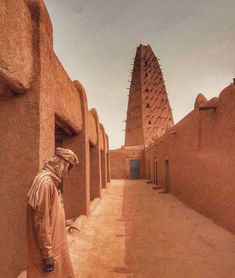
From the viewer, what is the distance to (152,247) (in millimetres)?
6227

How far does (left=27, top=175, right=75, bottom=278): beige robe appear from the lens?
9.78 feet

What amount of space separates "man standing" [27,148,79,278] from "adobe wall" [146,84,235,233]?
17.8ft

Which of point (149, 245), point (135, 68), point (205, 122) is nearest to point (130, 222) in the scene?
point (149, 245)

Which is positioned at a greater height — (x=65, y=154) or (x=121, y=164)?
(x=65, y=154)

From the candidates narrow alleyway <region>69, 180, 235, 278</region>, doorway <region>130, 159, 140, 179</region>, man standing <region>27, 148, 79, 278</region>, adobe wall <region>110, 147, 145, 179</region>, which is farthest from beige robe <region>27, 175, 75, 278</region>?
doorway <region>130, 159, 140, 179</region>

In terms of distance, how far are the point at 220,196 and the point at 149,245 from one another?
3.05 metres

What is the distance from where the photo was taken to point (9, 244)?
4.02 meters

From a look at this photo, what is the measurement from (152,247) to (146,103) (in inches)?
1372

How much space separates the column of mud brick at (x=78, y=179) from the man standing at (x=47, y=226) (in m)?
5.33

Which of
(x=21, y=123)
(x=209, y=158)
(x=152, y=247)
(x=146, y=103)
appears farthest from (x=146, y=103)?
(x=21, y=123)

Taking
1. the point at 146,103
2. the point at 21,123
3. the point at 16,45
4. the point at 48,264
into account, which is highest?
the point at 146,103

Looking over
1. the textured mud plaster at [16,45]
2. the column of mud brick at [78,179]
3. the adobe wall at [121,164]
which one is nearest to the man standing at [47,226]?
the textured mud plaster at [16,45]

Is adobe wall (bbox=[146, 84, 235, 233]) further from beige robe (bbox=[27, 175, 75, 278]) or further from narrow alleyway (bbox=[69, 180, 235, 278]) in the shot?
beige robe (bbox=[27, 175, 75, 278])

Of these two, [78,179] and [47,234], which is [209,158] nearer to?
[78,179]
